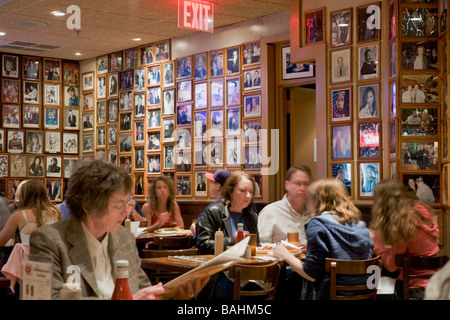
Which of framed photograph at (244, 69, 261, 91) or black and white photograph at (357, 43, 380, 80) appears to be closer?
black and white photograph at (357, 43, 380, 80)

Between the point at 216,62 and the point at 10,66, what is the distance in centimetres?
420

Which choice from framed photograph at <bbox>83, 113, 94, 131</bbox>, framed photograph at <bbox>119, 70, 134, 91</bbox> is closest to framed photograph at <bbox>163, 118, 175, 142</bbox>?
framed photograph at <bbox>119, 70, 134, 91</bbox>

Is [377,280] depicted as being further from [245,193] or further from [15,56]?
[15,56]

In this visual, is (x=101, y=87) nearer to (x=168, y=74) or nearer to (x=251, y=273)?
(x=168, y=74)

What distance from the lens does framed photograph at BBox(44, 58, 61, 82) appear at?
40.6ft

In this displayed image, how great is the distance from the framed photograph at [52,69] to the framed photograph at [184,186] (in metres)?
3.55

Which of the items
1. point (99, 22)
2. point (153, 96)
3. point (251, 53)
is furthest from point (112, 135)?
point (251, 53)

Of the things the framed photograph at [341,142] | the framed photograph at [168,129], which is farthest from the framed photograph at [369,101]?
the framed photograph at [168,129]

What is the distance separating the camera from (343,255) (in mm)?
4285

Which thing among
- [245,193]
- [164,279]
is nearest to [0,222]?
[164,279]

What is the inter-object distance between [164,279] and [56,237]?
411cm

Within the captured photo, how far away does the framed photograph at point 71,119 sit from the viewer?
41.8 ft

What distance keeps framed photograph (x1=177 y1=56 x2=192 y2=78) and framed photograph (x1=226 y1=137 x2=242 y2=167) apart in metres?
1.47

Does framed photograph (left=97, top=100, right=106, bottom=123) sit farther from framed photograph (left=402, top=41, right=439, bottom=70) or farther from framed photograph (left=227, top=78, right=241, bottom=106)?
framed photograph (left=402, top=41, right=439, bottom=70)
